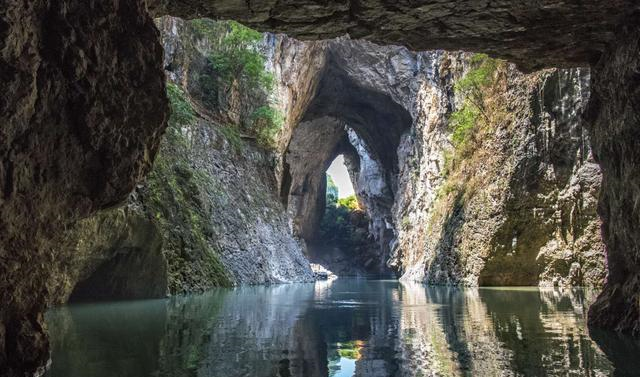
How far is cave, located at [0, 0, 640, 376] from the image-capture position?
3.96 meters

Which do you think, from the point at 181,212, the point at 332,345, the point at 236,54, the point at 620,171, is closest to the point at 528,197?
the point at 181,212

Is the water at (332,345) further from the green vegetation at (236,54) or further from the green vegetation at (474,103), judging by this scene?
the green vegetation at (236,54)

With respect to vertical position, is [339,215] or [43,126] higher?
[339,215]

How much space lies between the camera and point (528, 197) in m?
18.6

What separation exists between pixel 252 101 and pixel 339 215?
1618 inches

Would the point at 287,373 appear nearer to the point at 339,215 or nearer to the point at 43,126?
the point at 43,126

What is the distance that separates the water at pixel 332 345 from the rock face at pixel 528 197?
33.3ft

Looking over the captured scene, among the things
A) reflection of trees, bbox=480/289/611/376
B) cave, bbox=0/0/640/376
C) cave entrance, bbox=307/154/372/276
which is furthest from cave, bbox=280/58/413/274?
cave, bbox=0/0/640/376

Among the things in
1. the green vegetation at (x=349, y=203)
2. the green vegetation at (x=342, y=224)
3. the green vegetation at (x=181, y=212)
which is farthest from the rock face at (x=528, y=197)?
the green vegetation at (x=349, y=203)

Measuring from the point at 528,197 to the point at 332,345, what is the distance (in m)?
15.5

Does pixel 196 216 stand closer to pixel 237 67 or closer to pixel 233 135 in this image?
pixel 233 135

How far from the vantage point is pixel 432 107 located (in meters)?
34.2

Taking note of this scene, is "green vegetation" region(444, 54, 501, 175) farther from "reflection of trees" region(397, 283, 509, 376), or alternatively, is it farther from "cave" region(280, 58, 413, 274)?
"reflection of trees" region(397, 283, 509, 376)

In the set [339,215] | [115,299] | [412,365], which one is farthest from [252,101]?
[339,215]
